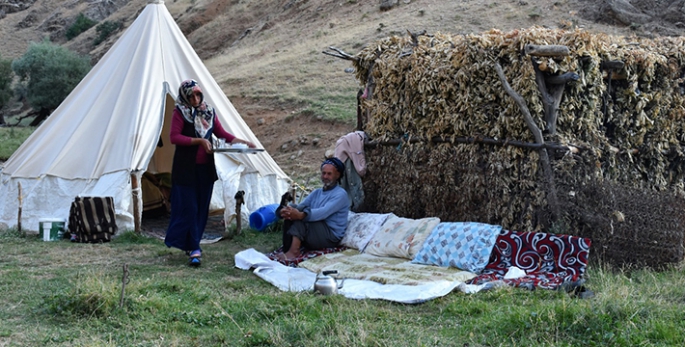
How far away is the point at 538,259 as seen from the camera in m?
5.48

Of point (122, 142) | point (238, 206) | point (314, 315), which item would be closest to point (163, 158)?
point (122, 142)

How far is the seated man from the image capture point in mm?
6289

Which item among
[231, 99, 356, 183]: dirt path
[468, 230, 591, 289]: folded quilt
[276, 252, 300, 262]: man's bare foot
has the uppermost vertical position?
[468, 230, 591, 289]: folded quilt

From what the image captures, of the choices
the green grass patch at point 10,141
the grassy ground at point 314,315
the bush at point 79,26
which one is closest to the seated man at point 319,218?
the grassy ground at point 314,315

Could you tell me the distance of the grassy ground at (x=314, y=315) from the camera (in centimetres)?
375

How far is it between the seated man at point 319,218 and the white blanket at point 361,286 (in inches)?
18.3

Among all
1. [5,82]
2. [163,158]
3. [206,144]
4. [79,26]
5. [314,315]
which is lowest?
[5,82]

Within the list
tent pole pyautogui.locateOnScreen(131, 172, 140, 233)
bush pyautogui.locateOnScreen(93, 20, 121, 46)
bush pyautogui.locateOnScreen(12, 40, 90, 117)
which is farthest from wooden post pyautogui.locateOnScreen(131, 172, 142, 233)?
bush pyautogui.locateOnScreen(93, 20, 121, 46)

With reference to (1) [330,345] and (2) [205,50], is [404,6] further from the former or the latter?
(1) [330,345]

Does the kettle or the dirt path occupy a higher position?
the kettle

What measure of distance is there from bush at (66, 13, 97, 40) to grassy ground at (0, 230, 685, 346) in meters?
37.6

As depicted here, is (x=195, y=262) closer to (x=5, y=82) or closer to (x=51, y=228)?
(x=51, y=228)

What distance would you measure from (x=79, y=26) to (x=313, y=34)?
2116 cm

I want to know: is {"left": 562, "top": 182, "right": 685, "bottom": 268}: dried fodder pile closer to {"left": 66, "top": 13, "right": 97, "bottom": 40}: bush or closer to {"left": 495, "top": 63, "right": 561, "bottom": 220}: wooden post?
{"left": 495, "top": 63, "right": 561, "bottom": 220}: wooden post
